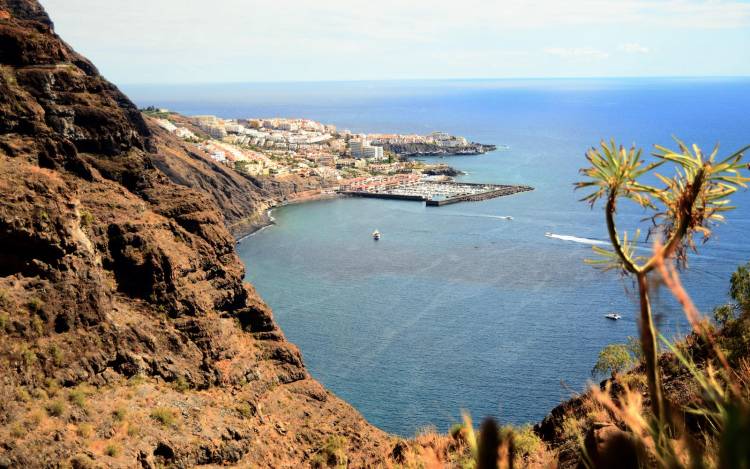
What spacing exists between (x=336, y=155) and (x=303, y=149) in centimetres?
946

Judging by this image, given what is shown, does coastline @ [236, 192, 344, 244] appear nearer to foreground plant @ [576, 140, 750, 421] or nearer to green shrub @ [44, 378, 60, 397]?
green shrub @ [44, 378, 60, 397]

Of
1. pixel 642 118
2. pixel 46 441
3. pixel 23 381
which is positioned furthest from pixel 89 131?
pixel 642 118

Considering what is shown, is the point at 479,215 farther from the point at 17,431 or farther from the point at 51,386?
the point at 17,431

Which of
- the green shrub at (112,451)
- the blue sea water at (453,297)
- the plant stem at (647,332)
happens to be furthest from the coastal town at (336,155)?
the plant stem at (647,332)

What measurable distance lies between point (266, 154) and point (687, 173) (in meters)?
126

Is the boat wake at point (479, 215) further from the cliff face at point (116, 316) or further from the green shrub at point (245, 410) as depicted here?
the green shrub at point (245, 410)

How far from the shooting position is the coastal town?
352ft

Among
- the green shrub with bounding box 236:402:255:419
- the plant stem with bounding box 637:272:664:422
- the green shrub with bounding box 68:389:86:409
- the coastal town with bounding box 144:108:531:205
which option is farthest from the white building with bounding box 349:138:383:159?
the plant stem with bounding box 637:272:664:422

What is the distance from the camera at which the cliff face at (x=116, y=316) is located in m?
15.5

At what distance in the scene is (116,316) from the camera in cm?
1875

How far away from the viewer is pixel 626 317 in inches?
1875

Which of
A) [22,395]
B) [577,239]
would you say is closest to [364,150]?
[577,239]

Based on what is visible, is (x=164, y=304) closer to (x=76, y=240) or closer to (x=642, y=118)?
(x=76, y=240)

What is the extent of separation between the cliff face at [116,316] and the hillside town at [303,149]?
271ft
